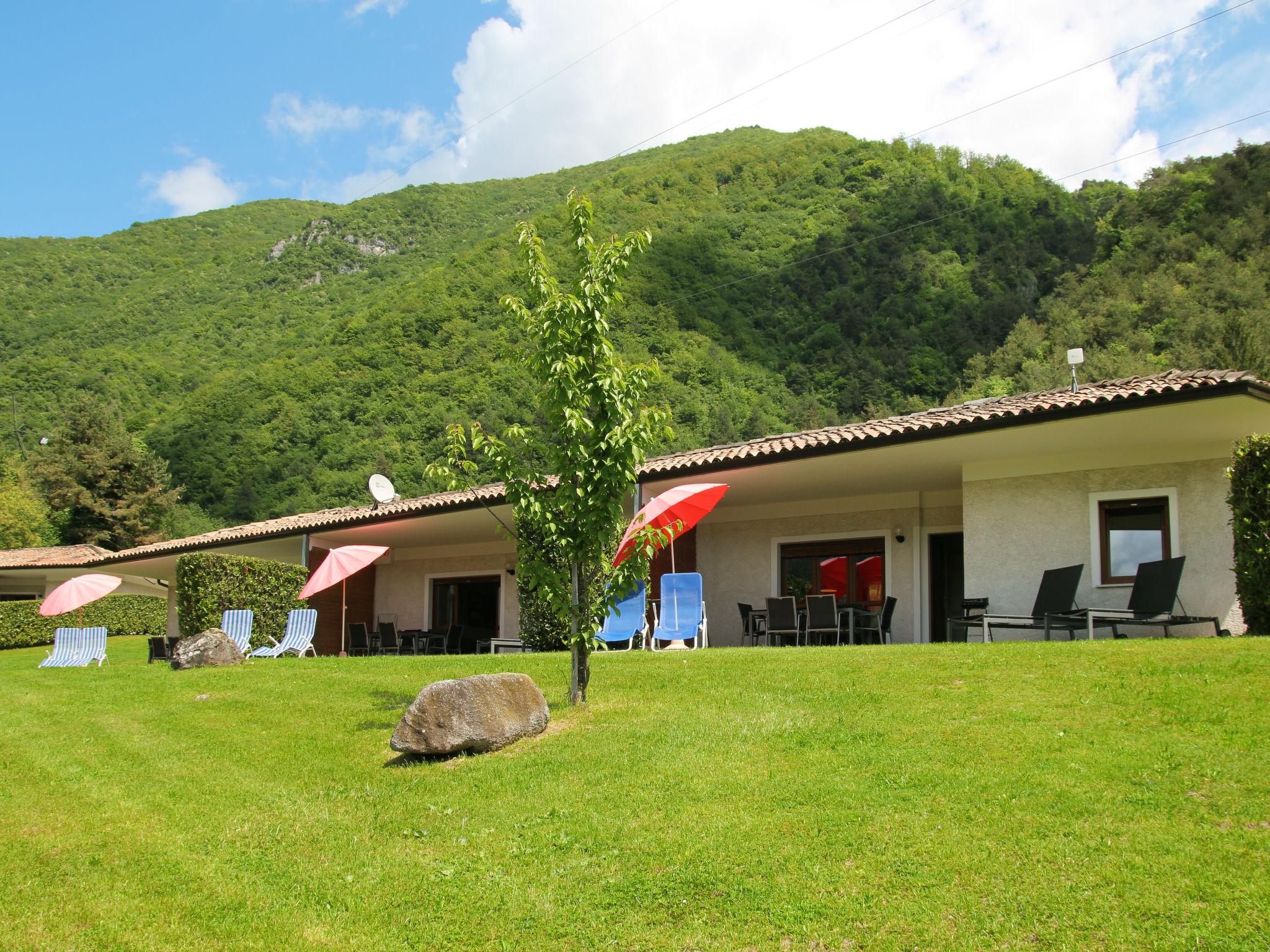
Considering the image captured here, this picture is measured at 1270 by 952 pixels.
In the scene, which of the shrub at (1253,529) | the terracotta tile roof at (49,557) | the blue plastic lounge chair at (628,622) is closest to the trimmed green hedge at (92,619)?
the terracotta tile roof at (49,557)

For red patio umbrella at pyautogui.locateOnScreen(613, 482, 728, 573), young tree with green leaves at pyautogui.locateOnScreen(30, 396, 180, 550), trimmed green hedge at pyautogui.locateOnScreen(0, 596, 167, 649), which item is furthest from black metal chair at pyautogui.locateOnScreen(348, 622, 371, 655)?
young tree with green leaves at pyautogui.locateOnScreen(30, 396, 180, 550)

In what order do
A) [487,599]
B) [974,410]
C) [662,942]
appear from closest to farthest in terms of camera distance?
[662,942] < [974,410] < [487,599]

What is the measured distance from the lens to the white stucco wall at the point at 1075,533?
1114 centimetres

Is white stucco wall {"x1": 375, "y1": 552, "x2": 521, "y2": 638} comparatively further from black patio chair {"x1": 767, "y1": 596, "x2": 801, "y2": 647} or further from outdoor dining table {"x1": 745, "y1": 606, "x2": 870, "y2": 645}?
black patio chair {"x1": 767, "y1": 596, "x2": 801, "y2": 647}

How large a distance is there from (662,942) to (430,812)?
6.39 feet

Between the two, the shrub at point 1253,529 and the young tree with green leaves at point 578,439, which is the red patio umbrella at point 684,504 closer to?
the young tree with green leaves at point 578,439

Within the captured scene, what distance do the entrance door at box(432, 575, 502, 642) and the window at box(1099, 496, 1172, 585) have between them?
11.1 m

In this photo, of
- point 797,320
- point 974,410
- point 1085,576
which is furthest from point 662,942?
point 797,320

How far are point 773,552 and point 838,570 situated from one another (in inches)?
42.5

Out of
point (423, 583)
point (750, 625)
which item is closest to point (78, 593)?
point (423, 583)

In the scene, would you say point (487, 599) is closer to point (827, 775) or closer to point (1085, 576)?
point (1085, 576)

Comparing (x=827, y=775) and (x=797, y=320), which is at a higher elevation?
(x=797, y=320)

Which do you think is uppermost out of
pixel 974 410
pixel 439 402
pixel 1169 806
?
pixel 439 402

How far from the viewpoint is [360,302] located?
45125 mm
